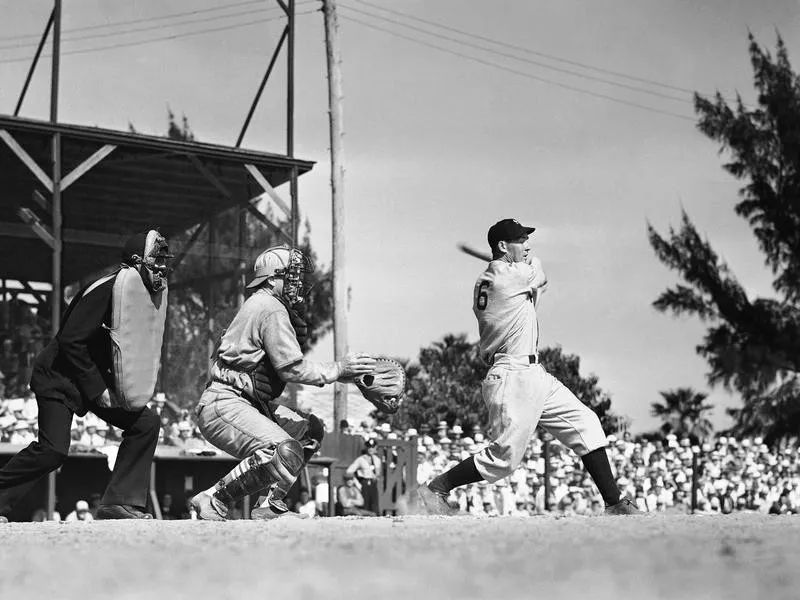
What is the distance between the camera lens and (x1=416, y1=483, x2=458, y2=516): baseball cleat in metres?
8.67

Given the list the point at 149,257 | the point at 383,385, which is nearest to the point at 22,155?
the point at 149,257

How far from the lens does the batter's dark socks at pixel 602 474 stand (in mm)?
8586

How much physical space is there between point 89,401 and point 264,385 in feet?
3.35

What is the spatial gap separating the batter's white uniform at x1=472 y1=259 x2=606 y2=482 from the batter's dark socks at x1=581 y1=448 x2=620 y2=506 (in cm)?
5

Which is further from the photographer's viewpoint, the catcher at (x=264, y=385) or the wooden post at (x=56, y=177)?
the wooden post at (x=56, y=177)

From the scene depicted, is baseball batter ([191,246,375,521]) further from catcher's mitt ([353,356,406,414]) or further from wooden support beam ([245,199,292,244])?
wooden support beam ([245,199,292,244])

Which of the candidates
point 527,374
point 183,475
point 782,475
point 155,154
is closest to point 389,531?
point 527,374

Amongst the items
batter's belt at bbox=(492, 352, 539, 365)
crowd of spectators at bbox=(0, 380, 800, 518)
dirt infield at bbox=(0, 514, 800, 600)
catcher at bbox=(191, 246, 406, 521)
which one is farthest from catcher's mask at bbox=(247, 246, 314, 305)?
crowd of spectators at bbox=(0, 380, 800, 518)

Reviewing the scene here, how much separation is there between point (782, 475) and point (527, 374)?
2090 cm

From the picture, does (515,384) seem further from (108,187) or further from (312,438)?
(108,187)

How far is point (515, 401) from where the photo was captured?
853 cm

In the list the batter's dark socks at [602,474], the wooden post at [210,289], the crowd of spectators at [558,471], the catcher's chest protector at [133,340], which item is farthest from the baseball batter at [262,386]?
the wooden post at [210,289]

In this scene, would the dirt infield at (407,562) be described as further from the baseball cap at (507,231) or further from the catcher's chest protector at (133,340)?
the baseball cap at (507,231)

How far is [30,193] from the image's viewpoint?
2100 centimetres
